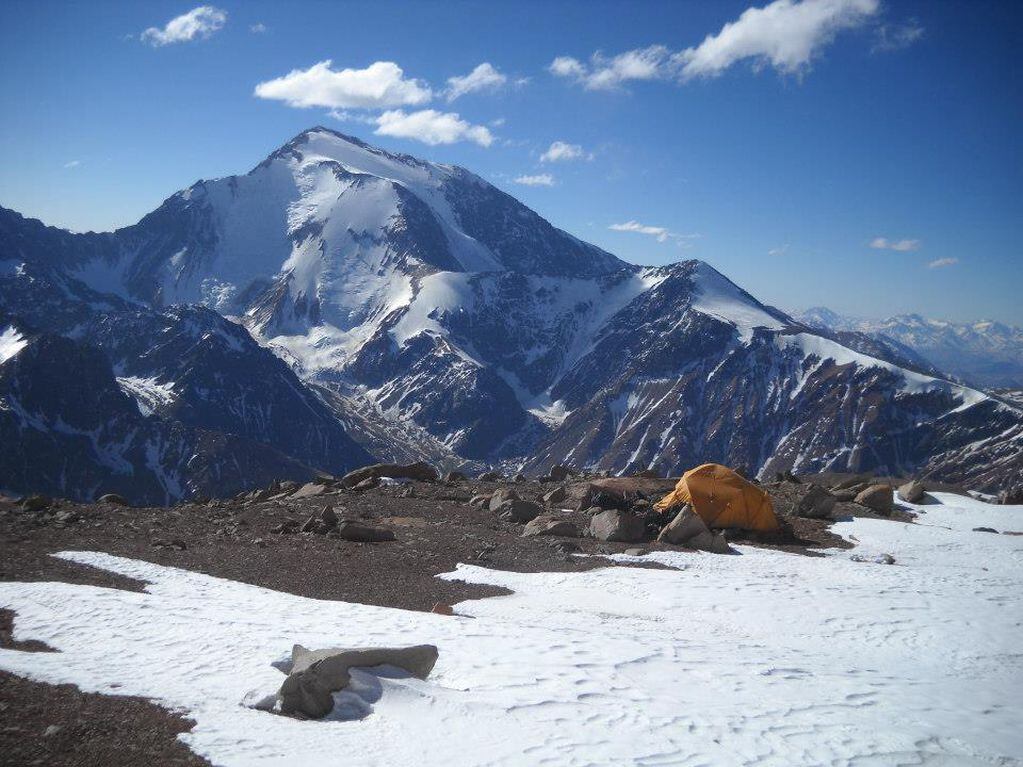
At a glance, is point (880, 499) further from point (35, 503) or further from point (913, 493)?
point (35, 503)

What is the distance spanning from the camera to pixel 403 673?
11.8 meters

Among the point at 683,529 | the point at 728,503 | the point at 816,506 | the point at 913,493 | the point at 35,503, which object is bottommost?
the point at 35,503

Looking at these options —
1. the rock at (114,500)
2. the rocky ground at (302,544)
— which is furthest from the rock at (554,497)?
the rock at (114,500)

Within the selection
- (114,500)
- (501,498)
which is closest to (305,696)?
(501,498)

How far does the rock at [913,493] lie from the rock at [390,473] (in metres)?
24.9

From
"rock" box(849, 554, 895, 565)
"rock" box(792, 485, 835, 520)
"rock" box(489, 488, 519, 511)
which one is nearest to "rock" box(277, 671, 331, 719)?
"rock" box(489, 488, 519, 511)

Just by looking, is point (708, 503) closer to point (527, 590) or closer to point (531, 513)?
point (531, 513)

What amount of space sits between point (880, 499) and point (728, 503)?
9.92m

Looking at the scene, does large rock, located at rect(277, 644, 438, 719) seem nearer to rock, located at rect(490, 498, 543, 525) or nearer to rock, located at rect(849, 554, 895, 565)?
rock, located at rect(490, 498, 543, 525)

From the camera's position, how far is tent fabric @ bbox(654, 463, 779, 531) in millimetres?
28906

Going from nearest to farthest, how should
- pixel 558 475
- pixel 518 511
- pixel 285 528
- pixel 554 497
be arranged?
pixel 285 528
pixel 518 511
pixel 554 497
pixel 558 475

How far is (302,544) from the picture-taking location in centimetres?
2358

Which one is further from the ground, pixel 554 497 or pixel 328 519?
pixel 554 497

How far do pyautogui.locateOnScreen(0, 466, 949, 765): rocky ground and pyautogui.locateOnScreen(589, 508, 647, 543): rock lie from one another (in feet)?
0.77
